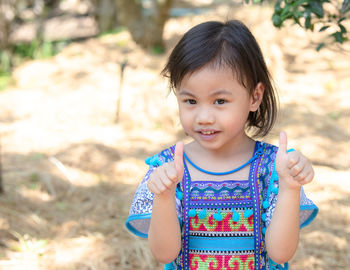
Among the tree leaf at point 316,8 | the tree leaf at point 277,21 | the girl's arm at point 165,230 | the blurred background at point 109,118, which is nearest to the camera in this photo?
the girl's arm at point 165,230

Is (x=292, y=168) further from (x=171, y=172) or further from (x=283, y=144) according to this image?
(x=171, y=172)

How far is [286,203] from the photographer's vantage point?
1517 millimetres

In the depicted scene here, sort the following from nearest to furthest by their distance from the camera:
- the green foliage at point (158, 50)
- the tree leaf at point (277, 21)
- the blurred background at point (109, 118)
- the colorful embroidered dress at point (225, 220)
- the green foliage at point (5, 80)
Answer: the colorful embroidered dress at point (225, 220)
the tree leaf at point (277, 21)
the blurred background at point (109, 118)
the green foliage at point (5, 80)
the green foliage at point (158, 50)

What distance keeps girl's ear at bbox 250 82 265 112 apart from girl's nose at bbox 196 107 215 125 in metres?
0.22

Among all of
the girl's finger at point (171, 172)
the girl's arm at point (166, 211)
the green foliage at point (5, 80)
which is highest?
the girl's finger at point (171, 172)

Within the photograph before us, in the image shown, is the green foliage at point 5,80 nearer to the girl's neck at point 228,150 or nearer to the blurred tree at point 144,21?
the blurred tree at point 144,21

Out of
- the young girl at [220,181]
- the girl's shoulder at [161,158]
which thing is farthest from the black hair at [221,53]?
the girl's shoulder at [161,158]

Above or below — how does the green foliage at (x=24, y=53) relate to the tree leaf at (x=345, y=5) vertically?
below

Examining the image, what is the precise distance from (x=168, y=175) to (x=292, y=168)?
0.38 metres

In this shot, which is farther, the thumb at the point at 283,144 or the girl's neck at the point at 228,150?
the girl's neck at the point at 228,150

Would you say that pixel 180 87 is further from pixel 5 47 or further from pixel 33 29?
pixel 33 29

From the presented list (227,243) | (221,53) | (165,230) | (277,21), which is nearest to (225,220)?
(227,243)

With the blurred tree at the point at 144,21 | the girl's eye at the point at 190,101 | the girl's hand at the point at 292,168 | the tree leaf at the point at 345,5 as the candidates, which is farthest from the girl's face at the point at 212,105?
the blurred tree at the point at 144,21

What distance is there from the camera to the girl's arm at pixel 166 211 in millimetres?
1481
